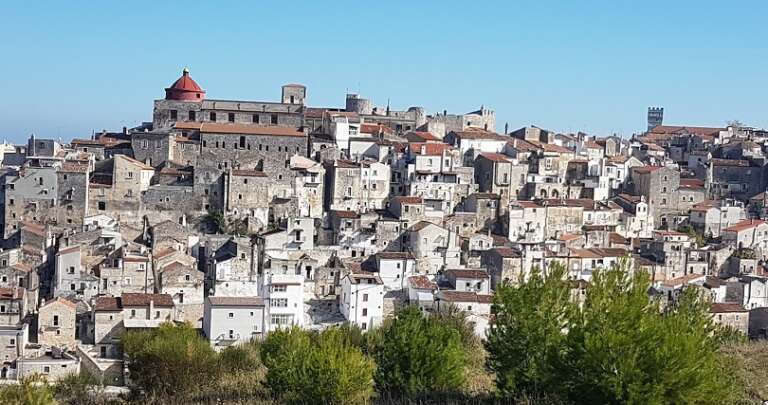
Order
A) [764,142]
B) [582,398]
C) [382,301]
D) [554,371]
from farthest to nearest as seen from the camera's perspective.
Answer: [764,142]
[382,301]
[554,371]
[582,398]

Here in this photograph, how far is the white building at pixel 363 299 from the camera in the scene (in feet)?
92.1

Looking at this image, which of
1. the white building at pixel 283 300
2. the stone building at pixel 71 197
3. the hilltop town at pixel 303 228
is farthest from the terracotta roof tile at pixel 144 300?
the stone building at pixel 71 197

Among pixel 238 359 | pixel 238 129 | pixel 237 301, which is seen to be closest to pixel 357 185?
pixel 238 129

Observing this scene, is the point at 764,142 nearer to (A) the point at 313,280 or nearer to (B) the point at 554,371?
(A) the point at 313,280

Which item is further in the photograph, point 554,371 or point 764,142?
point 764,142

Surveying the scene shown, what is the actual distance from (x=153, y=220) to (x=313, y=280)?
675 cm

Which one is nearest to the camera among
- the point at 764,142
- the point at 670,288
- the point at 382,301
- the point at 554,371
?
the point at 554,371

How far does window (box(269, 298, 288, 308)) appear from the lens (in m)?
27.5

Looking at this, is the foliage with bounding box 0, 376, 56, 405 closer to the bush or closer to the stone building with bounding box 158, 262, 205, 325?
the bush

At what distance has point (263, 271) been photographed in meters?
29.0

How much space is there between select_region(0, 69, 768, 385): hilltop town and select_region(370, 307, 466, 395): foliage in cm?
683

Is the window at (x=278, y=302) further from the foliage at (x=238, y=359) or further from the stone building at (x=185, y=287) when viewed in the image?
the foliage at (x=238, y=359)

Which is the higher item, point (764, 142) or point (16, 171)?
point (764, 142)

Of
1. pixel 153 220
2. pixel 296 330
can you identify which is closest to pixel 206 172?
pixel 153 220
